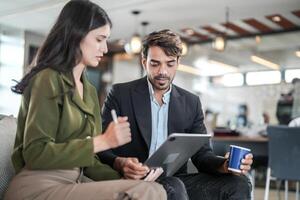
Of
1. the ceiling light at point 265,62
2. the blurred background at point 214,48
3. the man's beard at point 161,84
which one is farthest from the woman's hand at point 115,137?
the ceiling light at point 265,62

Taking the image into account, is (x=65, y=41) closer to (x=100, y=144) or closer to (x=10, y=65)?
(x=100, y=144)

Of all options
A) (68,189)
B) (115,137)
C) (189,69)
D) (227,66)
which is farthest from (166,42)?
(189,69)

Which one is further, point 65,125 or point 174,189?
point 174,189

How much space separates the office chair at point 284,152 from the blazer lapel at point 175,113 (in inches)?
69.7

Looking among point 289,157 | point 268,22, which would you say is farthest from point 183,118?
point 268,22

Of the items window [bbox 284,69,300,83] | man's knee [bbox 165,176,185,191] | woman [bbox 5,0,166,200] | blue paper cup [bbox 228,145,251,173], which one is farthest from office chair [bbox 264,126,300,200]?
window [bbox 284,69,300,83]

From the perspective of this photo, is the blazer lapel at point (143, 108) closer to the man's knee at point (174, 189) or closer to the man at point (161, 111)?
the man at point (161, 111)

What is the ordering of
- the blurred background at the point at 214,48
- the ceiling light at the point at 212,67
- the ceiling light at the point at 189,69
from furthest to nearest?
the ceiling light at the point at 189,69 → the ceiling light at the point at 212,67 → the blurred background at the point at 214,48

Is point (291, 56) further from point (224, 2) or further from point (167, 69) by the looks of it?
point (167, 69)

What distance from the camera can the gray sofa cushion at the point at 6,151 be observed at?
149cm

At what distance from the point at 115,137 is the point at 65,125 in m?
0.19

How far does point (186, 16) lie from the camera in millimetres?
6273

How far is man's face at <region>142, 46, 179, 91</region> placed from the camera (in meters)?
1.88

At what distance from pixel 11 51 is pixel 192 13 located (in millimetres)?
3773
